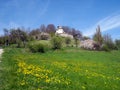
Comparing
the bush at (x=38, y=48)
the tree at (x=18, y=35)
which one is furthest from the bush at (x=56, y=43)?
the tree at (x=18, y=35)

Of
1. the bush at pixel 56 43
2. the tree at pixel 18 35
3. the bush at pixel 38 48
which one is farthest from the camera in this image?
the tree at pixel 18 35

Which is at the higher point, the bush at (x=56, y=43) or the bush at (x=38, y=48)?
the bush at (x=56, y=43)

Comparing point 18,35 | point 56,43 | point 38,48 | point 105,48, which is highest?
point 18,35

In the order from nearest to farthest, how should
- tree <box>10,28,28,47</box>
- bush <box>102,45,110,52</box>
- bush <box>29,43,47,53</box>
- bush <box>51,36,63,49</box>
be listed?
bush <box>29,43,47,53</box>
bush <box>51,36,63,49</box>
bush <box>102,45,110,52</box>
tree <box>10,28,28,47</box>

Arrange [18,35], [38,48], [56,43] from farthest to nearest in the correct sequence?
[18,35], [56,43], [38,48]

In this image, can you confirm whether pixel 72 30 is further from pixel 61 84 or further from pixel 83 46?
pixel 61 84

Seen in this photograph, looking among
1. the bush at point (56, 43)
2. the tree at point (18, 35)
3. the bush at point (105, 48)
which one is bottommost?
the bush at point (105, 48)

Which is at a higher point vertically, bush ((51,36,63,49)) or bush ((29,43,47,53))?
bush ((51,36,63,49))

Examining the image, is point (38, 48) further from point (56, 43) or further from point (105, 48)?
point (105, 48)

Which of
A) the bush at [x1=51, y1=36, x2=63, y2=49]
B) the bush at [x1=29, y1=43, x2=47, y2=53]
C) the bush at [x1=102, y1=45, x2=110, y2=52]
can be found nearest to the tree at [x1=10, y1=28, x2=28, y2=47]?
the bush at [x1=51, y1=36, x2=63, y2=49]

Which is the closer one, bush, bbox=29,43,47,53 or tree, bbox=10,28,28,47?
bush, bbox=29,43,47,53

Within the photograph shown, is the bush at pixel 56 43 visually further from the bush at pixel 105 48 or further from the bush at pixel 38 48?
the bush at pixel 105 48

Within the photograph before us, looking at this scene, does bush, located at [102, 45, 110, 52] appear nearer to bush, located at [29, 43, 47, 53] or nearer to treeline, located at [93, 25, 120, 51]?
treeline, located at [93, 25, 120, 51]

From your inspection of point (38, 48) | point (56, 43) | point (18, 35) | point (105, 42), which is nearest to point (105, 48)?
point (105, 42)
